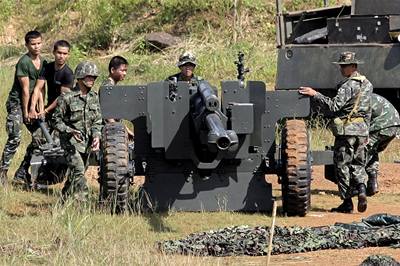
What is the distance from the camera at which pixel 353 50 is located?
14.7 m

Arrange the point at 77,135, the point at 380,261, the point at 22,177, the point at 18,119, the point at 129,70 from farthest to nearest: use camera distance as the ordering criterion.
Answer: the point at 129,70 → the point at 22,177 → the point at 18,119 → the point at 77,135 → the point at 380,261

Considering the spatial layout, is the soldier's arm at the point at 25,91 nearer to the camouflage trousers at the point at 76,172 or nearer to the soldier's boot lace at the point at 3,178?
the soldier's boot lace at the point at 3,178

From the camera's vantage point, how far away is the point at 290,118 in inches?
418

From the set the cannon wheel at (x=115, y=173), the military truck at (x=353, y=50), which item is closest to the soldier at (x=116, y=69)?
the cannon wheel at (x=115, y=173)

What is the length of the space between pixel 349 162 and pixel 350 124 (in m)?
0.36

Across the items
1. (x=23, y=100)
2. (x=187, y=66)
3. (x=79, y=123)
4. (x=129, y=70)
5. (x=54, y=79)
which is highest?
(x=129, y=70)

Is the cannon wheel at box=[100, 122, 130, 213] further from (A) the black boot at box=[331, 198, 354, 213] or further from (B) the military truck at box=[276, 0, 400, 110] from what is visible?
(B) the military truck at box=[276, 0, 400, 110]

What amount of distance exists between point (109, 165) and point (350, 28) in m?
6.39

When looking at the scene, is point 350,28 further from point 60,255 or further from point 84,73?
point 60,255

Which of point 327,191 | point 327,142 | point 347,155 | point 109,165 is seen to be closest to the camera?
point 109,165

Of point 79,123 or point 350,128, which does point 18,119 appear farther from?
point 350,128

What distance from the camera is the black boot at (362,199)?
9859mm

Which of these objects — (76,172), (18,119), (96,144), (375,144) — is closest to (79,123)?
(96,144)

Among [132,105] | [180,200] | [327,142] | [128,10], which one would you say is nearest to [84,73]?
[132,105]
